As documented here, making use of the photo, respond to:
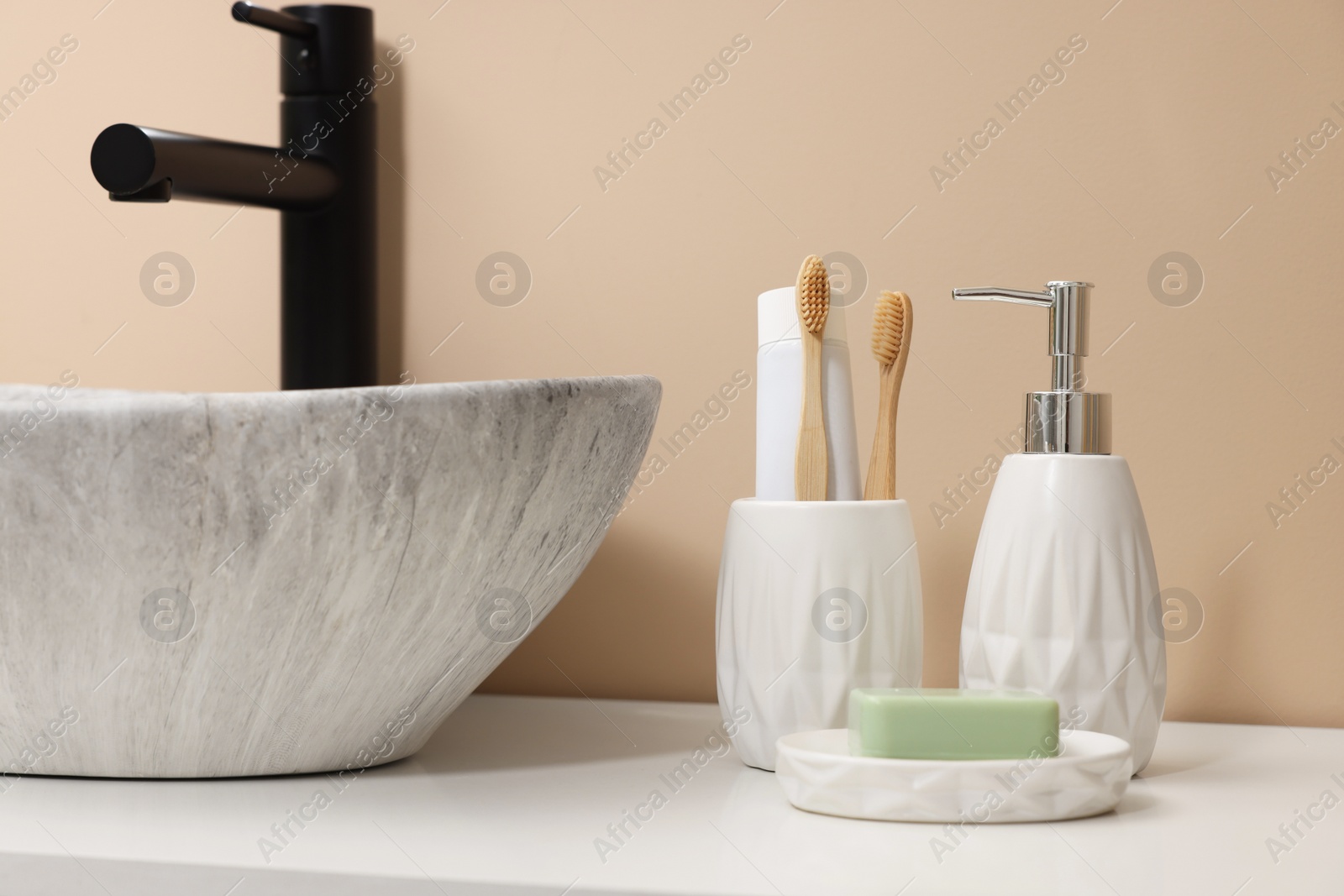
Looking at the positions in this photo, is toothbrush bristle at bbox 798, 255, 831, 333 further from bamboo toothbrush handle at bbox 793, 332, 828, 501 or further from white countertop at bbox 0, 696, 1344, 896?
white countertop at bbox 0, 696, 1344, 896

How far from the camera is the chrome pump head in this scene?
604mm

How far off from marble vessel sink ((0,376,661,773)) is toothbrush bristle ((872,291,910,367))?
153 millimetres

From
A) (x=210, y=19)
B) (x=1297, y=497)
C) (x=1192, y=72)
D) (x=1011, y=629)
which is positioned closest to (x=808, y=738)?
(x=1011, y=629)

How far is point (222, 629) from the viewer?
20.6 inches

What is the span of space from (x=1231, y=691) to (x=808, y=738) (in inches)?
13.5

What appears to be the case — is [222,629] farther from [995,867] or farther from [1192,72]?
[1192,72]

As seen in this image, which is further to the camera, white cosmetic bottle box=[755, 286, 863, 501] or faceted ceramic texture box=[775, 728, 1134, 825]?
white cosmetic bottle box=[755, 286, 863, 501]

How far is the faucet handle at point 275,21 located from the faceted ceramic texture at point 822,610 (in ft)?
1.41

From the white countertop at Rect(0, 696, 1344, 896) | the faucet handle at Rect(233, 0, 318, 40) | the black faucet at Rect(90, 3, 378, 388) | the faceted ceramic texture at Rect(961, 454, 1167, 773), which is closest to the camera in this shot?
the white countertop at Rect(0, 696, 1344, 896)

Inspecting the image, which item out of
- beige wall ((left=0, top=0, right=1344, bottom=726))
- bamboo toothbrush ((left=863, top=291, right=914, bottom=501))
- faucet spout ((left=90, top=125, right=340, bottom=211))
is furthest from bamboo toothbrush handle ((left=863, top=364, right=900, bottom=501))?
faucet spout ((left=90, top=125, right=340, bottom=211))

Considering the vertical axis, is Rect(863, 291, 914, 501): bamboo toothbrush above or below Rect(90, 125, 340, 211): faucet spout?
below

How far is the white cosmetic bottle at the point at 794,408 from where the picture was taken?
0.63 metres

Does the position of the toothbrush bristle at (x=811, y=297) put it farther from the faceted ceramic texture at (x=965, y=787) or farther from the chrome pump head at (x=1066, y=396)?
the faceted ceramic texture at (x=965, y=787)

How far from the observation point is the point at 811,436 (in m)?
0.62
